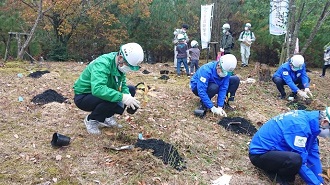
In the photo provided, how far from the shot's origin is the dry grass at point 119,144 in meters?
3.23

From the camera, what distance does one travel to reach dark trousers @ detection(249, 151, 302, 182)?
311 centimetres

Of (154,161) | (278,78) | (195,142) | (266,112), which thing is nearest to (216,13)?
(278,78)

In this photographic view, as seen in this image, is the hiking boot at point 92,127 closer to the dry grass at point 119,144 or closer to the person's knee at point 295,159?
the dry grass at point 119,144

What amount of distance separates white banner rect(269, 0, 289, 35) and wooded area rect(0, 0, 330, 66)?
1.50m

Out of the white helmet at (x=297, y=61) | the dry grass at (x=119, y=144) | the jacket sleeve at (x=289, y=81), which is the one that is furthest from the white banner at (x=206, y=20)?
the dry grass at (x=119, y=144)

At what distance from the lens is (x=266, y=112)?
592cm

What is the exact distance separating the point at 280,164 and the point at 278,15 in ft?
24.3

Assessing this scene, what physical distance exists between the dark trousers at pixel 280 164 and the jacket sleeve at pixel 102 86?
1.60 meters

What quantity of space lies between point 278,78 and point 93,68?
4.50 meters

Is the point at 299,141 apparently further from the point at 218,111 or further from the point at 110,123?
the point at 110,123

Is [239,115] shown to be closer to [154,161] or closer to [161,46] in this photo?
[154,161]

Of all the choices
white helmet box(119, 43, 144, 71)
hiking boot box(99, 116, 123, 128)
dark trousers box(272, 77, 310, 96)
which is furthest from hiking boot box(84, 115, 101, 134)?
dark trousers box(272, 77, 310, 96)

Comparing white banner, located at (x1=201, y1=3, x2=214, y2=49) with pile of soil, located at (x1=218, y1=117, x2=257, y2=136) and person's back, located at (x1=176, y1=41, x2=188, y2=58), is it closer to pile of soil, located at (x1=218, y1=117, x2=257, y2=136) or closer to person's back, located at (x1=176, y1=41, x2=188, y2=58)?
person's back, located at (x1=176, y1=41, x2=188, y2=58)

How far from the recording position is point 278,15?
9633 millimetres
